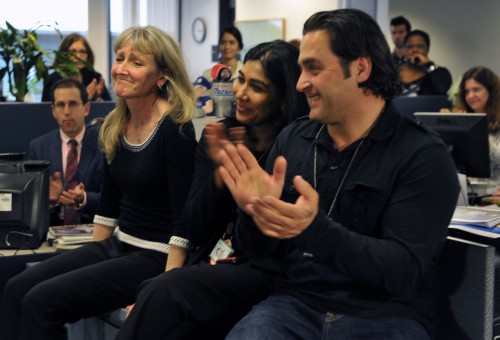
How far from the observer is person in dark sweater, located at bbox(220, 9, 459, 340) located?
1.66 metres

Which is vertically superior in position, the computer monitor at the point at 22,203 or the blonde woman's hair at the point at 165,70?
the blonde woman's hair at the point at 165,70

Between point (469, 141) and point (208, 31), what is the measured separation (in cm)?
813

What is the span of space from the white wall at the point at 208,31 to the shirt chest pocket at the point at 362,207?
9167 millimetres

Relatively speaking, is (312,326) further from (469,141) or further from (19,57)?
(19,57)

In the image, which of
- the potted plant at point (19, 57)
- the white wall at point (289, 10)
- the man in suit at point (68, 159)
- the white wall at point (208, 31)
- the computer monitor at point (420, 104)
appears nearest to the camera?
the man in suit at point (68, 159)

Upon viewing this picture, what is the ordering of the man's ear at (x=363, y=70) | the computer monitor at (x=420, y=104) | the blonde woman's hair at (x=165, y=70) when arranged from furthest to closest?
the computer monitor at (x=420, y=104), the blonde woman's hair at (x=165, y=70), the man's ear at (x=363, y=70)

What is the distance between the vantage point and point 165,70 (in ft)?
8.68

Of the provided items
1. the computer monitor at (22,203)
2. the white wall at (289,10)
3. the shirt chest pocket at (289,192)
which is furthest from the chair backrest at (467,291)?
the white wall at (289,10)

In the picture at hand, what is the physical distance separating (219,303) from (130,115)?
94 centimetres

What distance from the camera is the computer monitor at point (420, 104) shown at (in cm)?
594

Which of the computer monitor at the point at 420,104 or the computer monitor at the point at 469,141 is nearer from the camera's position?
the computer monitor at the point at 469,141

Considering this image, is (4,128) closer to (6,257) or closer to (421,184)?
(6,257)

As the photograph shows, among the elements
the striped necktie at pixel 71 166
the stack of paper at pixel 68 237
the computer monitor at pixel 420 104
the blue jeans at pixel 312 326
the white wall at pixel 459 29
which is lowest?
the stack of paper at pixel 68 237

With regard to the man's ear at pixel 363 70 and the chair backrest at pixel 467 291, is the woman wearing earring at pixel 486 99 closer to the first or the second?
the chair backrest at pixel 467 291
